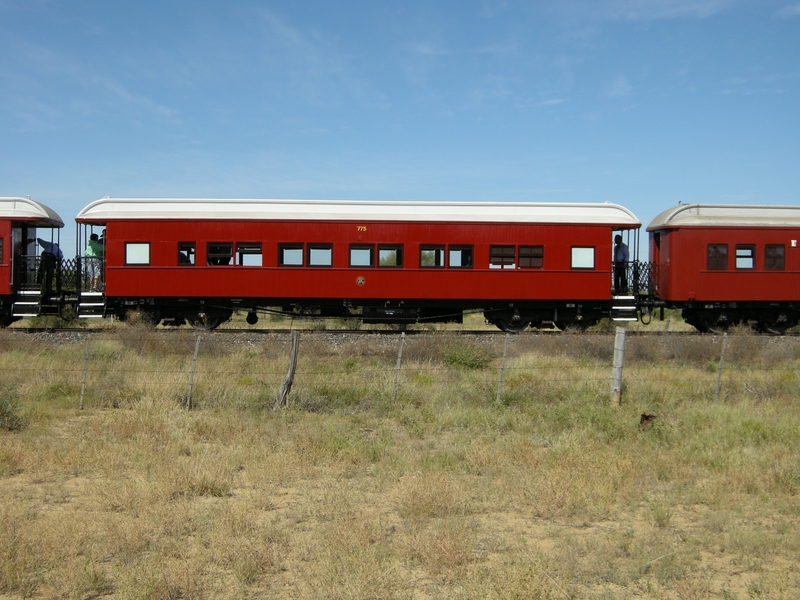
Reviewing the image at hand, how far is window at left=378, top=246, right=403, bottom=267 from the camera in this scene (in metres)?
19.1

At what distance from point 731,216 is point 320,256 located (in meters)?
11.3

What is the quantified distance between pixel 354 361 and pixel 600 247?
26.6 ft

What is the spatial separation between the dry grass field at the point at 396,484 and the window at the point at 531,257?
5.82m

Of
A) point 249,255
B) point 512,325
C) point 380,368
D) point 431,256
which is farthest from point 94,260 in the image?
point 512,325

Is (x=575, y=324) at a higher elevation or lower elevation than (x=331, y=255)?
lower

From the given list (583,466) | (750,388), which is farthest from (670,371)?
(583,466)

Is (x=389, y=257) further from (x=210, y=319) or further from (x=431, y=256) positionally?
(x=210, y=319)

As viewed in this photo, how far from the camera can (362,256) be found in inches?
752

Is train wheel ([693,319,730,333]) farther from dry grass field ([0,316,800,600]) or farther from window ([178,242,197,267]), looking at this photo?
window ([178,242,197,267])

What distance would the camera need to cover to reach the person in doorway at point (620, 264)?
20000 millimetres

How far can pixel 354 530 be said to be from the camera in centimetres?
591

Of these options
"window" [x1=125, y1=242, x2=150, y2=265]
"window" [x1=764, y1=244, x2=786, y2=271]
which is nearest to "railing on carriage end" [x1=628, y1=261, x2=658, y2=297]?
"window" [x1=764, y1=244, x2=786, y2=271]

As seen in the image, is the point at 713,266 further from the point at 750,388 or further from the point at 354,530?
the point at 354,530

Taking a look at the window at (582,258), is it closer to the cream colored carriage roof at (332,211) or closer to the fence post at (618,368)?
the cream colored carriage roof at (332,211)
